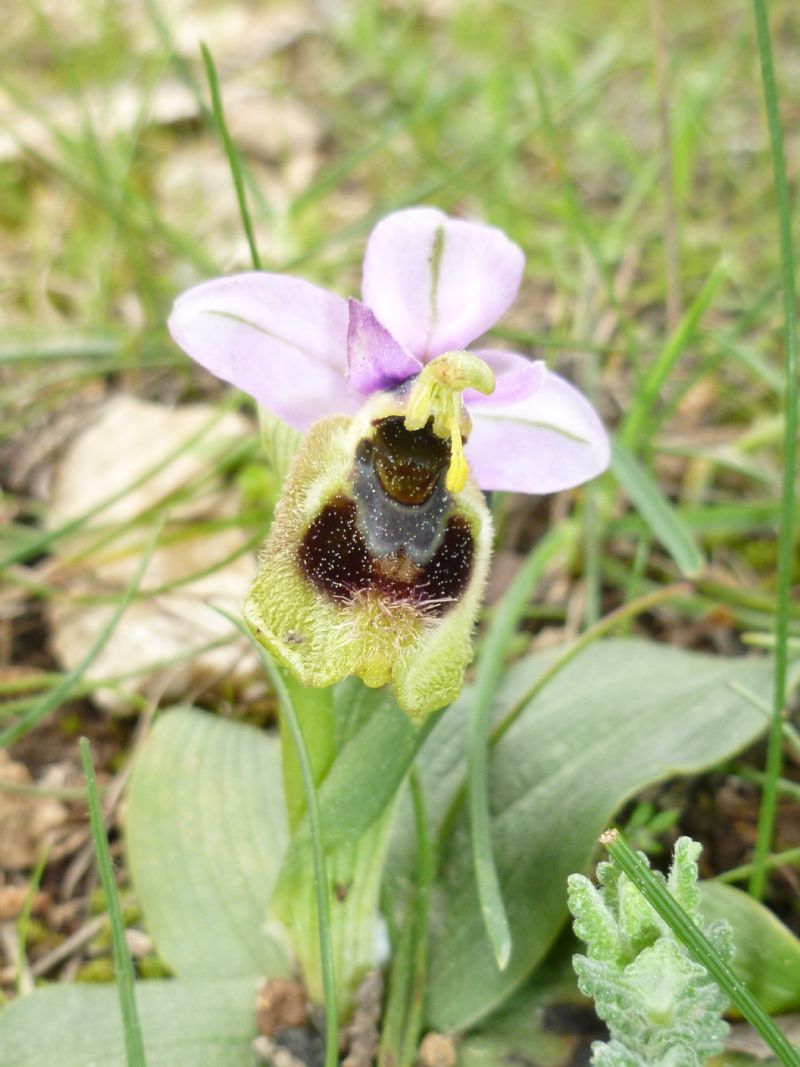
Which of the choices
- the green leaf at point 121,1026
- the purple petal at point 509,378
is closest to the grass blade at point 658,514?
the purple petal at point 509,378

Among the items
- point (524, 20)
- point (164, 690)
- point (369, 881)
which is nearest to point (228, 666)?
point (164, 690)

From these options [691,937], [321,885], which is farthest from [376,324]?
[691,937]

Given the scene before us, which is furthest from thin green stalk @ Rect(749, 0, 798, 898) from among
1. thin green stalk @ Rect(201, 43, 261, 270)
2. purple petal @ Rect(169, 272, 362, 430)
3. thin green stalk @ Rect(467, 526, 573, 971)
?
thin green stalk @ Rect(201, 43, 261, 270)

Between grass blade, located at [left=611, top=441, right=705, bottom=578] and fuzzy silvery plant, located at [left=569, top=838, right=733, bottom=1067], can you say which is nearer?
fuzzy silvery plant, located at [left=569, top=838, right=733, bottom=1067]

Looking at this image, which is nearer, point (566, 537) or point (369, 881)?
point (369, 881)

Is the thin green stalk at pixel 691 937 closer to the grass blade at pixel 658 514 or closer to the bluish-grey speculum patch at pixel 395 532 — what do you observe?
the bluish-grey speculum patch at pixel 395 532

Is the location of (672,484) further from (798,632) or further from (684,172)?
(684,172)

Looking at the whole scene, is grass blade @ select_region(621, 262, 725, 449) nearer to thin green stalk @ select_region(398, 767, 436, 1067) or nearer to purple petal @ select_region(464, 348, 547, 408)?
purple petal @ select_region(464, 348, 547, 408)
